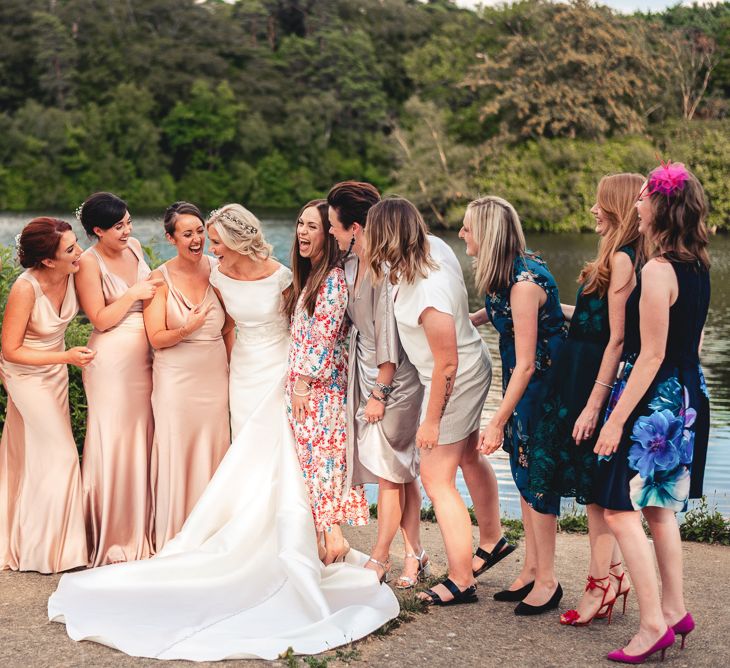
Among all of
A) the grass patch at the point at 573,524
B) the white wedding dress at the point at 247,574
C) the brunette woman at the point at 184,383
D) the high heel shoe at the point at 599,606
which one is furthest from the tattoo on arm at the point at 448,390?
the grass patch at the point at 573,524

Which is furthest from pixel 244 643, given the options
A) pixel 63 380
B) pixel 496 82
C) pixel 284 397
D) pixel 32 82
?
pixel 32 82

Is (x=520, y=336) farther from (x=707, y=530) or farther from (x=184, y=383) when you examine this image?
(x=707, y=530)

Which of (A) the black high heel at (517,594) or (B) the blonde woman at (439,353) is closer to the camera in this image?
(B) the blonde woman at (439,353)

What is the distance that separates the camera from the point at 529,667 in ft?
13.3

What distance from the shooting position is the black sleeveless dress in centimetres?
397

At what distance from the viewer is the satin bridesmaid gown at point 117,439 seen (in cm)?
538

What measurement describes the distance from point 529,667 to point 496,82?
41.6m

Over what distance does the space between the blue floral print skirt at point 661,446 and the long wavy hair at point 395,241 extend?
3.50 feet

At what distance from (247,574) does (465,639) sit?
1.07 m

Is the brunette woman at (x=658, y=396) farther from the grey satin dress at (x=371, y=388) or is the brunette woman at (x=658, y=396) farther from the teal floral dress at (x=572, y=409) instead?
the grey satin dress at (x=371, y=388)

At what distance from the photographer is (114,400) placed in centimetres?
540

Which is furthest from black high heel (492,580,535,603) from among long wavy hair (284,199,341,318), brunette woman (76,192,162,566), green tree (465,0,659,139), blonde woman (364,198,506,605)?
green tree (465,0,659,139)

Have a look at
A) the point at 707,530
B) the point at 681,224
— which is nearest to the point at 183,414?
the point at 681,224

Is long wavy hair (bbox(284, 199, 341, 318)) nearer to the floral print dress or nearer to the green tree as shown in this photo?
Result: the floral print dress
